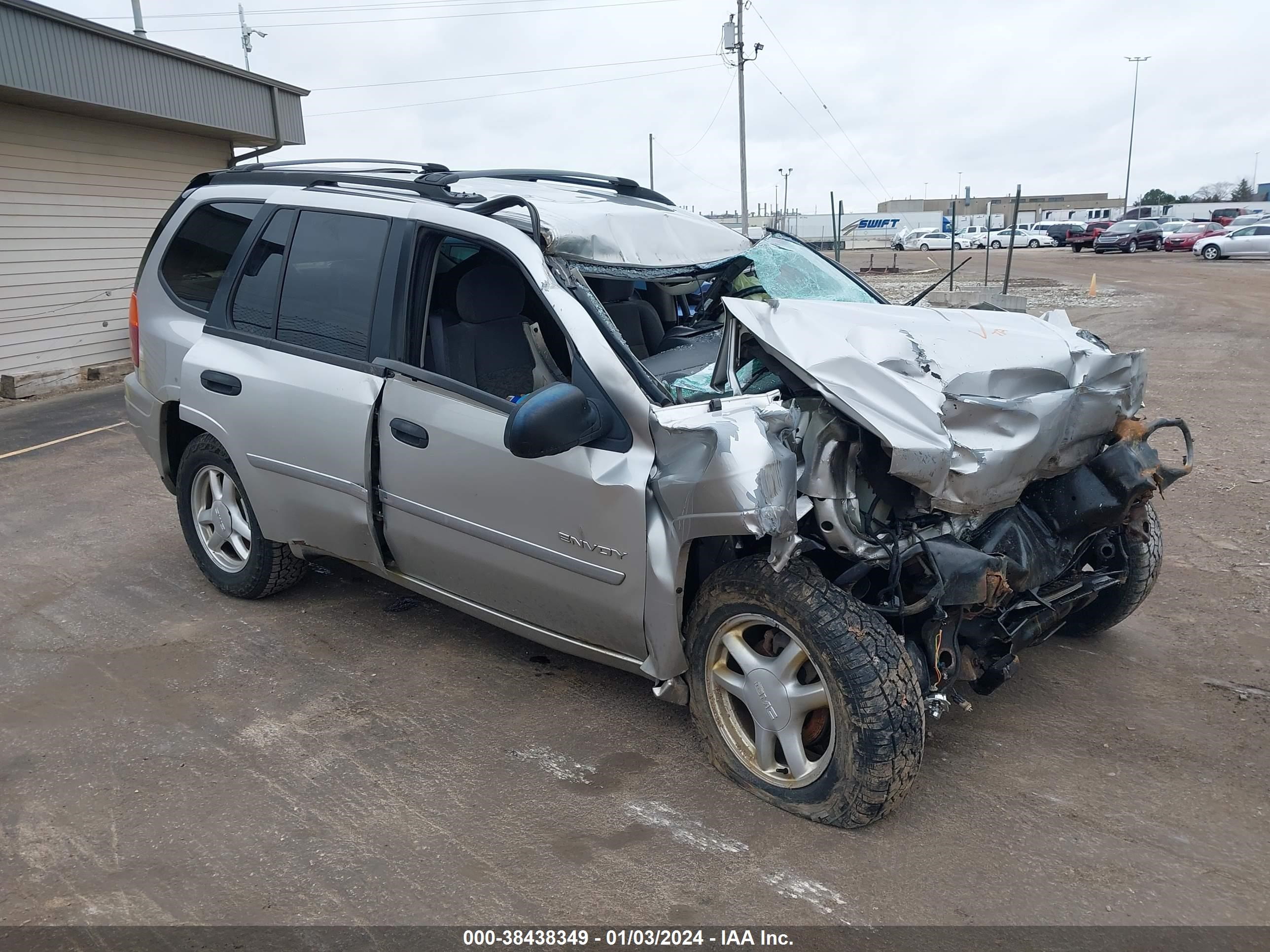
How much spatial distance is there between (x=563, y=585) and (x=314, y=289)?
6.01 ft

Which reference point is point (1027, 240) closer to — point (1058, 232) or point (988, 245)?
point (1058, 232)

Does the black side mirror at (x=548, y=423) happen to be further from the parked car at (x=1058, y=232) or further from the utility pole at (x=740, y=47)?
the parked car at (x=1058, y=232)

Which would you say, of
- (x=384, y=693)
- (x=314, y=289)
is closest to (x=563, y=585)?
(x=384, y=693)

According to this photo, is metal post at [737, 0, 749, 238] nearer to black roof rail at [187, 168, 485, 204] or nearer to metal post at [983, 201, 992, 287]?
metal post at [983, 201, 992, 287]

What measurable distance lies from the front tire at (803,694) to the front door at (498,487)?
288mm

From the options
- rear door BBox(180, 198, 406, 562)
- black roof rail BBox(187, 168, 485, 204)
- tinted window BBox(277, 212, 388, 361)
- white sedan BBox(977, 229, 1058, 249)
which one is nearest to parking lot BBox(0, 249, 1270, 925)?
rear door BBox(180, 198, 406, 562)

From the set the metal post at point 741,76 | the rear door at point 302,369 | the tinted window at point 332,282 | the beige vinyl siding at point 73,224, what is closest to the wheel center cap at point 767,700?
the rear door at point 302,369

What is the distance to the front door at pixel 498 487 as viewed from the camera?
329 cm

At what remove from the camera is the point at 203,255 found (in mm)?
4852

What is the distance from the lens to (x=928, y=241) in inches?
2131

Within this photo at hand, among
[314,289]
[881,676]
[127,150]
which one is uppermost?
[127,150]
